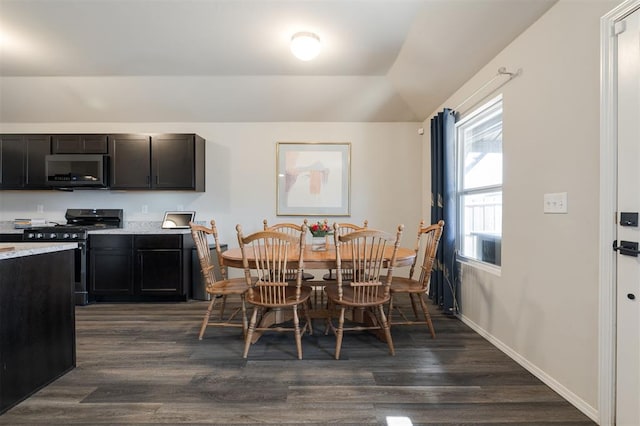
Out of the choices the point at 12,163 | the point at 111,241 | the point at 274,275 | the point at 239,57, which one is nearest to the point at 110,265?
the point at 111,241

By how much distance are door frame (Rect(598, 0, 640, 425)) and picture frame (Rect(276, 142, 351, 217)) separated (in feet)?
9.18

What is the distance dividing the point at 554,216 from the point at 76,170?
16.5 feet

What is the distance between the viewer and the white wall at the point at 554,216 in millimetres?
1507

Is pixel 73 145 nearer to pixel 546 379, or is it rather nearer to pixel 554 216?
pixel 554 216

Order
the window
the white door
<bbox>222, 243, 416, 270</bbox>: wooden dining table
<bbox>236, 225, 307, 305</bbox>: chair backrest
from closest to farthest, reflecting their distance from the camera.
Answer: the white door, <bbox>236, 225, 307, 305</bbox>: chair backrest, <bbox>222, 243, 416, 270</bbox>: wooden dining table, the window

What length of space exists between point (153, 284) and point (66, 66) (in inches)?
106

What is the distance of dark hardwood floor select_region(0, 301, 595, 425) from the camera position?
149 cm

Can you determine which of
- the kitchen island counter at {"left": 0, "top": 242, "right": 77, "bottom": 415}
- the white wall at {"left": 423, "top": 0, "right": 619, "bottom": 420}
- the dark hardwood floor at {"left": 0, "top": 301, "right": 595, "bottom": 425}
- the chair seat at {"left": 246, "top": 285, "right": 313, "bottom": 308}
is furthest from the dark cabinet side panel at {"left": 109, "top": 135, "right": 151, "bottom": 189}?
the white wall at {"left": 423, "top": 0, "right": 619, "bottom": 420}

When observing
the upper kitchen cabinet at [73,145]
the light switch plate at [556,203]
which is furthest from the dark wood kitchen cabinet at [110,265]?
the light switch plate at [556,203]

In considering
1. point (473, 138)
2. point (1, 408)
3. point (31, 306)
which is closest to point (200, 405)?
point (1, 408)

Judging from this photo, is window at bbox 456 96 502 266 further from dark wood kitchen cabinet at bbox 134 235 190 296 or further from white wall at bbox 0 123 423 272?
dark wood kitchen cabinet at bbox 134 235 190 296

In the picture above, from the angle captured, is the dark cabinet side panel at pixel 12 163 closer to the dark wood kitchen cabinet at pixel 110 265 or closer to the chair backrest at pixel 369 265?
the dark wood kitchen cabinet at pixel 110 265

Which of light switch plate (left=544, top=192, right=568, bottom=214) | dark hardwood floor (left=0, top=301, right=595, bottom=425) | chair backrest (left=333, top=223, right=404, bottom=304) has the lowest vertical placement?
dark hardwood floor (left=0, top=301, right=595, bottom=425)

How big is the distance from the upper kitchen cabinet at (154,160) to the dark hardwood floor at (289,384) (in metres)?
1.92
